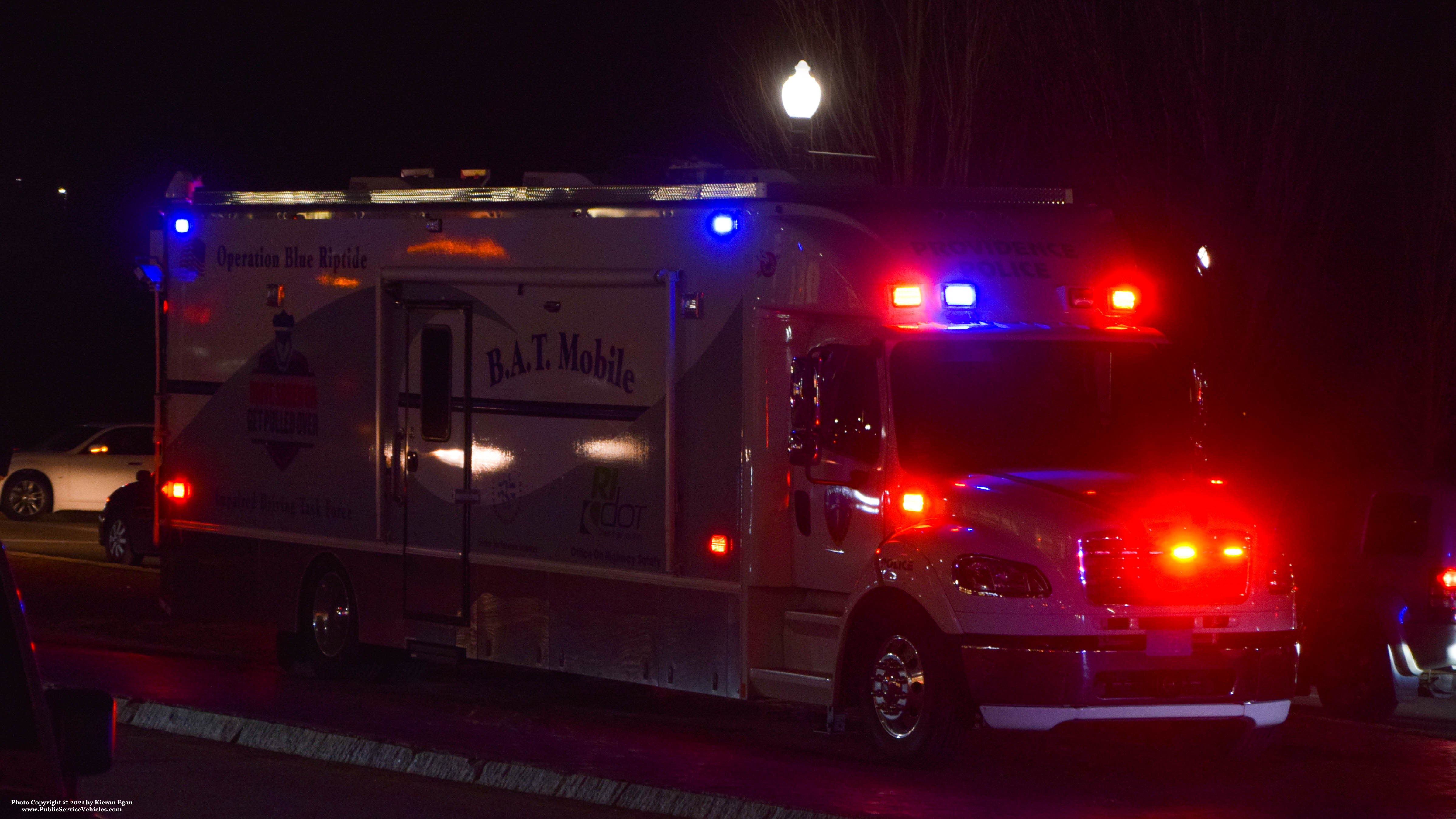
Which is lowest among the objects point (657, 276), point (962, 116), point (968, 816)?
point (968, 816)

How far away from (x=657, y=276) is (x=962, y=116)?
32.8 feet

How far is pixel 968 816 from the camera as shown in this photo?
8773mm

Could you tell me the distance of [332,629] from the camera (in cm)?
1372

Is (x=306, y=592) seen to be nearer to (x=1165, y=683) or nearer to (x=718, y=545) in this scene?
(x=718, y=545)

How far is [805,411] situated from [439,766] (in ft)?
9.01

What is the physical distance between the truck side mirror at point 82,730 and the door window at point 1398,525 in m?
9.45

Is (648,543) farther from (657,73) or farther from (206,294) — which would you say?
(657,73)

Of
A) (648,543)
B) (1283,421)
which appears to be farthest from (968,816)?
(1283,421)

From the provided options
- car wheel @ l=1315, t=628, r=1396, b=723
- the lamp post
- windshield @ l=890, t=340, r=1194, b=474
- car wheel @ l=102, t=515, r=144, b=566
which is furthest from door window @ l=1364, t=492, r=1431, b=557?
car wheel @ l=102, t=515, r=144, b=566

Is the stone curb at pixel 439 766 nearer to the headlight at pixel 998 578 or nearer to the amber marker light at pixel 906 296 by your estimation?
the headlight at pixel 998 578

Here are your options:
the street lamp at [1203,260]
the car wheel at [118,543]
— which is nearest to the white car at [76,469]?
the car wheel at [118,543]

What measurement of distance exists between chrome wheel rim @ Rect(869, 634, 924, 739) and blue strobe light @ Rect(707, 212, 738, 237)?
2559mm

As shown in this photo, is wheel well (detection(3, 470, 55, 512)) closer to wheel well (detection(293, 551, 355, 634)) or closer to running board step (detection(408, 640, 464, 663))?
wheel well (detection(293, 551, 355, 634))

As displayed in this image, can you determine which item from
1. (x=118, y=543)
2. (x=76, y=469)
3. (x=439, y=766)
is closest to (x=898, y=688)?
(x=439, y=766)
